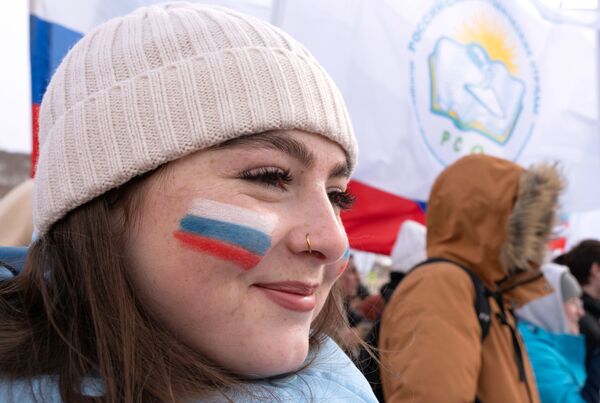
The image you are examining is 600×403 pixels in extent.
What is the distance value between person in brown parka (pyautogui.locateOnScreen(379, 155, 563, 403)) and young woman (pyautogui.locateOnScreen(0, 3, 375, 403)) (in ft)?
3.36

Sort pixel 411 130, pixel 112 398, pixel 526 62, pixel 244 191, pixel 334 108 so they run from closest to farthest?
pixel 112 398 < pixel 244 191 < pixel 334 108 < pixel 411 130 < pixel 526 62

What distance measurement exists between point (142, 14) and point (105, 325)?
0.68m

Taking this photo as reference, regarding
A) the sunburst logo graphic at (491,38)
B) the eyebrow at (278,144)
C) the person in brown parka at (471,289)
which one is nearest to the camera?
the eyebrow at (278,144)

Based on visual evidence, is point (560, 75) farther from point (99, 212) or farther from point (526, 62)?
point (99, 212)

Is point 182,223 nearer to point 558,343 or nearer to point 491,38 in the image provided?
point 558,343

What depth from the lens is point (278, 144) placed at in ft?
3.57

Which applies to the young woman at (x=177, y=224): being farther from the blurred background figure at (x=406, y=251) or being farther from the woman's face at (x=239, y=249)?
the blurred background figure at (x=406, y=251)

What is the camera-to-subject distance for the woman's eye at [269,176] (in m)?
1.06

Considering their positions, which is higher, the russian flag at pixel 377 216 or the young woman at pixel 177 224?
the young woman at pixel 177 224

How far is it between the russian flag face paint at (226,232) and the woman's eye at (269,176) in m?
0.06

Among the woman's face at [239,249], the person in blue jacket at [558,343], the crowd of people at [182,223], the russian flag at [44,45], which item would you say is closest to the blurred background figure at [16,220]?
the russian flag at [44,45]

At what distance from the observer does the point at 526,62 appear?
412 cm

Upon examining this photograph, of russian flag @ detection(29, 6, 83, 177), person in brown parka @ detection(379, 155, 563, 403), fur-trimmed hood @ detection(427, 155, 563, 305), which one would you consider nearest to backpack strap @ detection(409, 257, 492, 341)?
person in brown parka @ detection(379, 155, 563, 403)

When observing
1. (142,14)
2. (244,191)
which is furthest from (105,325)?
(142,14)
